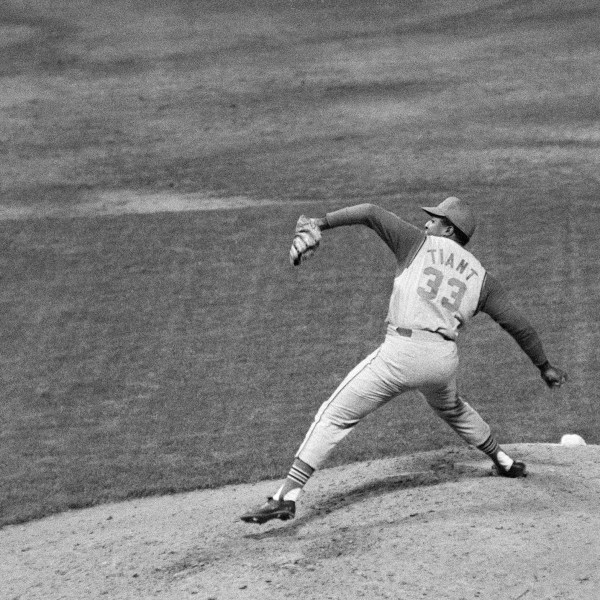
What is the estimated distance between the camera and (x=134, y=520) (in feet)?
26.2

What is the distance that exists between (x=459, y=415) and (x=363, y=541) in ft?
3.68

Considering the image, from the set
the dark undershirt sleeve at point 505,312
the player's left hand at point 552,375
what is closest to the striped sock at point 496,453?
the player's left hand at point 552,375

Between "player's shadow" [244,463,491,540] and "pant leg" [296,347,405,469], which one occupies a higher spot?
"pant leg" [296,347,405,469]

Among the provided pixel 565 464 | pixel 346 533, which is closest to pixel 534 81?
pixel 565 464

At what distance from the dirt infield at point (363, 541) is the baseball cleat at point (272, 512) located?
0.14 m

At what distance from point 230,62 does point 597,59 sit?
5628mm

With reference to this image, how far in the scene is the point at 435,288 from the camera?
6.97m

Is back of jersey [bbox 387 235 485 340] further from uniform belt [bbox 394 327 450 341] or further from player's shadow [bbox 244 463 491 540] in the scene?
player's shadow [bbox 244 463 491 540]

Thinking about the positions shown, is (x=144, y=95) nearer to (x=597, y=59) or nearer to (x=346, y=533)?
(x=597, y=59)

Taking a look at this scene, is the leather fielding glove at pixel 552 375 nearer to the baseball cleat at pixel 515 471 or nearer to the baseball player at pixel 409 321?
the baseball player at pixel 409 321

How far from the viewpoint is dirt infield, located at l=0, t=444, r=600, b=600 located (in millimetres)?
6246

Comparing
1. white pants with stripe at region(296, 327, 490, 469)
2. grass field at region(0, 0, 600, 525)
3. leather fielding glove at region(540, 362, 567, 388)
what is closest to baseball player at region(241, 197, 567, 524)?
white pants with stripe at region(296, 327, 490, 469)

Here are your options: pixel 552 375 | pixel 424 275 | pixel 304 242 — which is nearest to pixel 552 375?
pixel 552 375

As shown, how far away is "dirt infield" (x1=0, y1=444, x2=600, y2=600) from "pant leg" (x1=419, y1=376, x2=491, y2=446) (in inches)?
9.9
